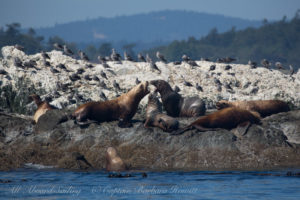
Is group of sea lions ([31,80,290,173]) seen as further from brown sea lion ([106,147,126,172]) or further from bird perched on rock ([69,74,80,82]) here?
bird perched on rock ([69,74,80,82])

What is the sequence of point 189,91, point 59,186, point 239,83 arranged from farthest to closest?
point 239,83
point 189,91
point 59,186

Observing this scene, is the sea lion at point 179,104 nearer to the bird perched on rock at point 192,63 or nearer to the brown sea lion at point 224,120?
the brown sea lion at point 224,120

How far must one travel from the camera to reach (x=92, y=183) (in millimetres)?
14070

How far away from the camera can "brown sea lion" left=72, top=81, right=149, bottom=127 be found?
17.8 m

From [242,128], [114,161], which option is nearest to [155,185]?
[114,161]

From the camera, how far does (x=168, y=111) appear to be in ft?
65.3

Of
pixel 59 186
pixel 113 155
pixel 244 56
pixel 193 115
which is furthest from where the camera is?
pixel 244 56

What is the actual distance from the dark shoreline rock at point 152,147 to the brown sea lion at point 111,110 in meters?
0.33

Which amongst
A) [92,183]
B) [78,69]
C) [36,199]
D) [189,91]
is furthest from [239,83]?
→ [36,199]

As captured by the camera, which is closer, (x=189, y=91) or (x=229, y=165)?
(x=229, y=165)

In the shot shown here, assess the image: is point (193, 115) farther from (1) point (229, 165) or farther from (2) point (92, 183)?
(2) point (92, 183)

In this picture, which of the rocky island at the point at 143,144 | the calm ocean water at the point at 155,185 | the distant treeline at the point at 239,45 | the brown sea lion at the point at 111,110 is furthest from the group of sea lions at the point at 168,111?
the distant treeline at the point at 239,45

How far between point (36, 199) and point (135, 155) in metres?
4.32

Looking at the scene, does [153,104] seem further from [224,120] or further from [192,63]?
[192,63]
